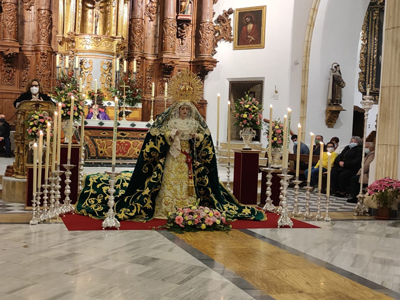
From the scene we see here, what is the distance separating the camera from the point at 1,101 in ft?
47.9

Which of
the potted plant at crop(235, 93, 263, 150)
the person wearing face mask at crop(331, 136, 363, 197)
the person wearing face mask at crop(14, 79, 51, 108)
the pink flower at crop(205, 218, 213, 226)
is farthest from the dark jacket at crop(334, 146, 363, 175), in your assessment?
the person wearing face mask at crop(14, 79, 51, 108)

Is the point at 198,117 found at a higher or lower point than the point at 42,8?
lower

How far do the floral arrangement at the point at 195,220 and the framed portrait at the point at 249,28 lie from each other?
34.6ft

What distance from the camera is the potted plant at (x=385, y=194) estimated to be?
8000 millimetres

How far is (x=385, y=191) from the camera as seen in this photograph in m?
8.00

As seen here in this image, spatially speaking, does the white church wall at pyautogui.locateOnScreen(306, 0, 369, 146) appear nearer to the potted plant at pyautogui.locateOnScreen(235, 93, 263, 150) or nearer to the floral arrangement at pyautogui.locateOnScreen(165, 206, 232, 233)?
the potted plant at pyautogui.locateOnScreen(235, 93, 263, 150)

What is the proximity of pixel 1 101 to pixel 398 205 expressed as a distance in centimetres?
1101

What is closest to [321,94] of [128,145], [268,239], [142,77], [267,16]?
[267,16]

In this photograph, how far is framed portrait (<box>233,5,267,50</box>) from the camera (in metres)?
16.2

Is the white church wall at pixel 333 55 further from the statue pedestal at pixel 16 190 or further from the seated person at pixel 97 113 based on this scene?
the statue pedestal at pixel 16 190

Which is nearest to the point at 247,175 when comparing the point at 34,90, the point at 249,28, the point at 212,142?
the point at 212,142

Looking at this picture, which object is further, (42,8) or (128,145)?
(42,8)

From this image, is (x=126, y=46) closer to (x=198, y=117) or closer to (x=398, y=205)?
(x=198, y=117)

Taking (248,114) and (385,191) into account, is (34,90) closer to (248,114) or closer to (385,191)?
(248,114)
